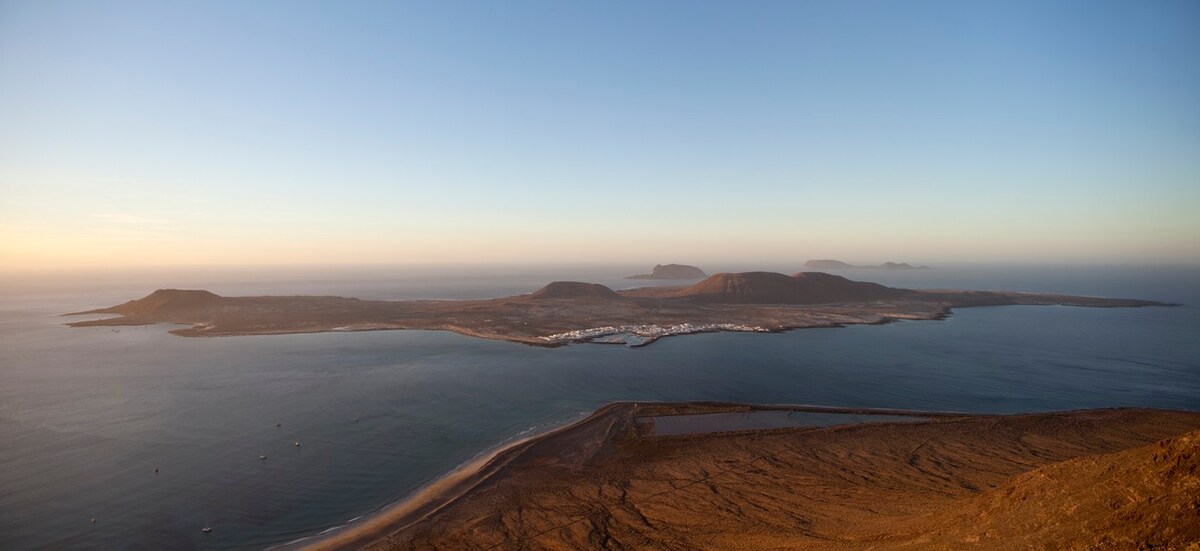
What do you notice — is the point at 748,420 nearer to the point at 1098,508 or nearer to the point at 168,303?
the point at 1098,508

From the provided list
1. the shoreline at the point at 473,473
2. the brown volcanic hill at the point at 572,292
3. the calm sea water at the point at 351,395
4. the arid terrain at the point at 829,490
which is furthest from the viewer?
the brown volcanic hill at the point at 572,292

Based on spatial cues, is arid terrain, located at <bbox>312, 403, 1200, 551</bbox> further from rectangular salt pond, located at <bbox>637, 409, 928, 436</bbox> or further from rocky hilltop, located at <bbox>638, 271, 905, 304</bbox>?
rocky hilltop, located at <bbox>638, 271, 905, 304</bbox>

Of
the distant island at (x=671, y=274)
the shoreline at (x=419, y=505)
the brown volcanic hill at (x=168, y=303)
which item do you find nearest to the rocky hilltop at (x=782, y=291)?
the shoreline at (x=419, y=505)

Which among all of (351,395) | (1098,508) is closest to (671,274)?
(351,395)

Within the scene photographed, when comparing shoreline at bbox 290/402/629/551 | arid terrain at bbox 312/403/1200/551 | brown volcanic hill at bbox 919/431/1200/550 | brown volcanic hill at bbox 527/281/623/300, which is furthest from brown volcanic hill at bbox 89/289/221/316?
brown volcanic hill at bbox 919/431/1200/550

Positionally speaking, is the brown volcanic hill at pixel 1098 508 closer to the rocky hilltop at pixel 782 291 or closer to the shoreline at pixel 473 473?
the shoreline at pixel 473 473

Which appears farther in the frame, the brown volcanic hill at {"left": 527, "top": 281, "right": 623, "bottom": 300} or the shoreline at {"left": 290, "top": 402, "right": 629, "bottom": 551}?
the brown volcanic hill at {"left": 527, "top": 281, "right": 623, "bottom": 300}
